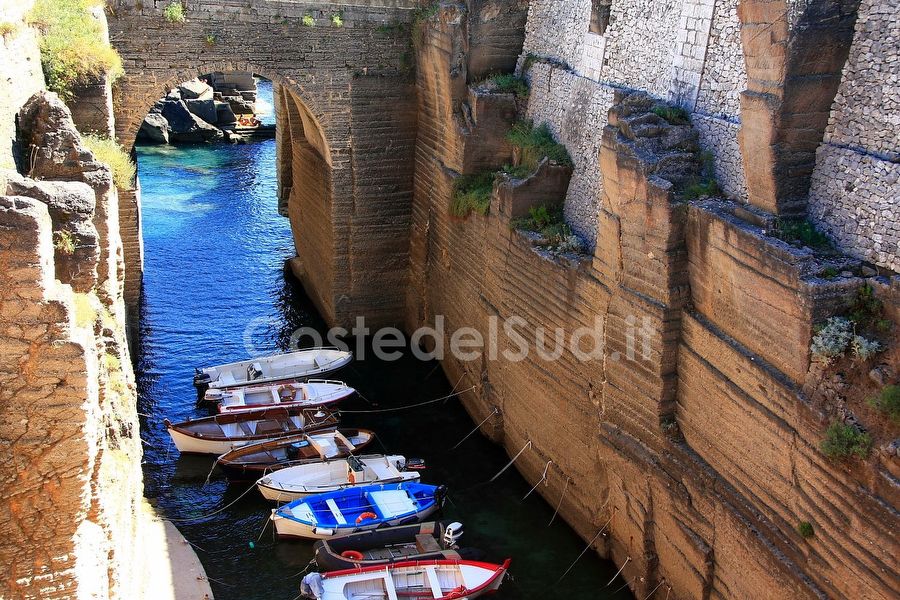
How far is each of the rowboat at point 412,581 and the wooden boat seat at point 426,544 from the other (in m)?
0.43

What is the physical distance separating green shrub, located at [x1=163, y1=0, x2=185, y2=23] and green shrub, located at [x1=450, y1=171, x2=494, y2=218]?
5.58 metres

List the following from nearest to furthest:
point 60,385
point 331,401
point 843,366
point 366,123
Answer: point 60,385 < point 843,366 < point 331,401 < point 366,123

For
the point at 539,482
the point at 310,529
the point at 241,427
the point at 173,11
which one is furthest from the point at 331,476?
the point at 173,11

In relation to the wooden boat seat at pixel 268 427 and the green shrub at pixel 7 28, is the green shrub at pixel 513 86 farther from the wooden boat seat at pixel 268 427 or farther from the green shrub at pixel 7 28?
the green shrub at pixel 7 28

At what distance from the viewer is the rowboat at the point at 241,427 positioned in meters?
17.1

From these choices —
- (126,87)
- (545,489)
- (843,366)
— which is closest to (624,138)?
(843,366)

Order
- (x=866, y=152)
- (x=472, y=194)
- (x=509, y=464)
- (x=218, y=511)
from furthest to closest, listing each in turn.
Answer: (x=472, y=194) < (x=509, y=464) < (x=218, y=511) < (x=866, y=152)

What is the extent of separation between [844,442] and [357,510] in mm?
7917

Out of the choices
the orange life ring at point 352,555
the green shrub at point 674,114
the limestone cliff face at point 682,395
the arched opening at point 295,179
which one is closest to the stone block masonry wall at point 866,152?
the limestone cliff face at point 682,395

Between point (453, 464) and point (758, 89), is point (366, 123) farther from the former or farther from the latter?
point (758, 89)

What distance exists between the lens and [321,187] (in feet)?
69.8

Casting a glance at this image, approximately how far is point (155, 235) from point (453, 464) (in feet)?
40.8

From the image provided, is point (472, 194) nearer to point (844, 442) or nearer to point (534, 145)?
point (534, 145)

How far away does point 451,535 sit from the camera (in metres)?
14.5
